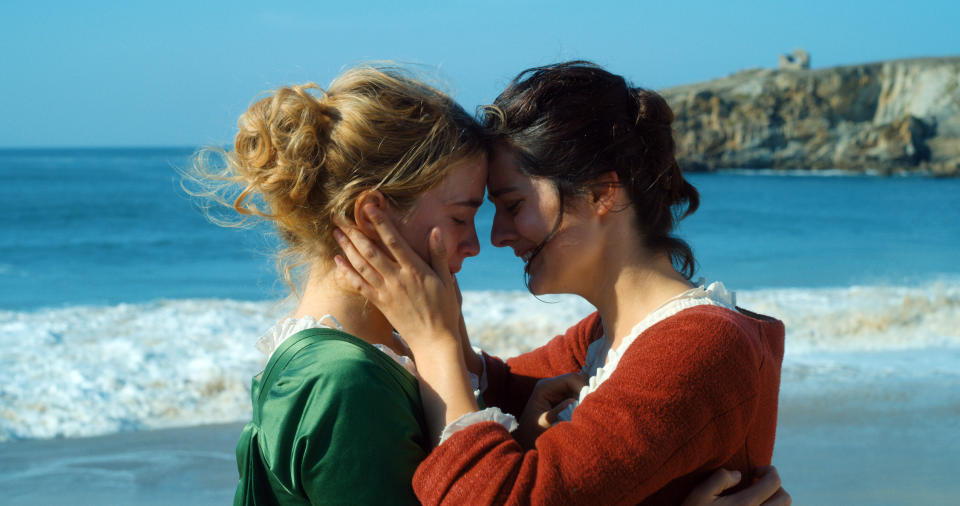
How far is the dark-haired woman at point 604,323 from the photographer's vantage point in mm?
1792

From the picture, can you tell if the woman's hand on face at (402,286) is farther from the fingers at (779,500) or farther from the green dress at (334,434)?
the fingers at (779,500)

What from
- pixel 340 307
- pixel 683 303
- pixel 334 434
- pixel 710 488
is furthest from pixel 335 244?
pixel 710 488

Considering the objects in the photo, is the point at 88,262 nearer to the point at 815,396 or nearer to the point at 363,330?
the point at 815,396

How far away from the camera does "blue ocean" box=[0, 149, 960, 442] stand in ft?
22.8

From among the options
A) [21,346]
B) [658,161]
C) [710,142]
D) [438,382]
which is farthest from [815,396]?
[710,142]

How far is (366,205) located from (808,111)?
6057cm

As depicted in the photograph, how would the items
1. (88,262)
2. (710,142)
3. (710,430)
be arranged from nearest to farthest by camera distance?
(710,430), (88,262), (710,142)

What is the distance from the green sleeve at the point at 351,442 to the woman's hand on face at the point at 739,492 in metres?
0.64

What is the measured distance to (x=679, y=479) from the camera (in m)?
1.97

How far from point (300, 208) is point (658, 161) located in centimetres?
96

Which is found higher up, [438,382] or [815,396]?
[438,382]

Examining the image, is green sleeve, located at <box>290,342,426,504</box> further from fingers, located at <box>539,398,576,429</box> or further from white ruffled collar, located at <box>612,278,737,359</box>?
white ruffled collar, located at <box>612,278,737,359</box>

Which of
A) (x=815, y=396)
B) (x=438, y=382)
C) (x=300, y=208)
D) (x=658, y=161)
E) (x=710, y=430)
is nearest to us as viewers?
(x=710, y=430)

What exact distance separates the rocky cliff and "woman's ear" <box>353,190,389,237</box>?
2210 inches
